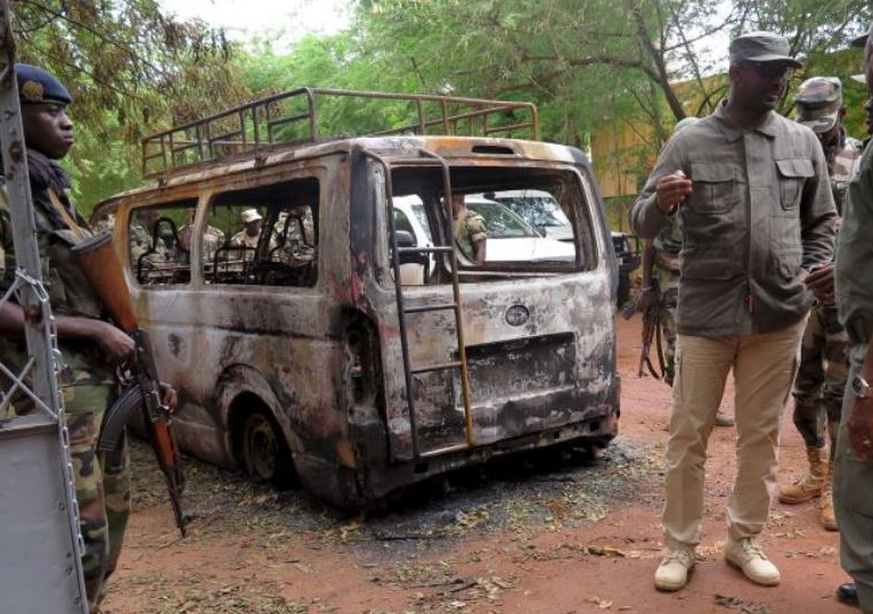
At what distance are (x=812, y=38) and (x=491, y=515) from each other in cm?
788

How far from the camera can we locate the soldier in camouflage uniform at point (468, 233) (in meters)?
6.33

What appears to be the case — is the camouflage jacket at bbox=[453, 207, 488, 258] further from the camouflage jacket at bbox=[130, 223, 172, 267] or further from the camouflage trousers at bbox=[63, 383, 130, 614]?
the camouflage trousers at bbox=[63, 383, 130, 614]

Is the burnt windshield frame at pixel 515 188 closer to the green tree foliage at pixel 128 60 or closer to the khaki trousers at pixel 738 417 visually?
the khaki trousers at pixel 738 417

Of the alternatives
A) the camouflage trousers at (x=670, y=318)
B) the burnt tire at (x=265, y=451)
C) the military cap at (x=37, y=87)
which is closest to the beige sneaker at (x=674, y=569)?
the burnt tire at (x=265, y=451)

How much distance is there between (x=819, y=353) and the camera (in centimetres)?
417

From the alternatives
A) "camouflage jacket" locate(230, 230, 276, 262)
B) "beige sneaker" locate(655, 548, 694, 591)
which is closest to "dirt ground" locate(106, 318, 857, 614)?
"beige sneaker" locate(655, 548, 694, 591)

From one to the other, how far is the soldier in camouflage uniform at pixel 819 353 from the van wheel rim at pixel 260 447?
275 cm

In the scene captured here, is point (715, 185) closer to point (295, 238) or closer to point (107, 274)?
point (107, 274)

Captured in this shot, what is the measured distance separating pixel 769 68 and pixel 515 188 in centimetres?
223

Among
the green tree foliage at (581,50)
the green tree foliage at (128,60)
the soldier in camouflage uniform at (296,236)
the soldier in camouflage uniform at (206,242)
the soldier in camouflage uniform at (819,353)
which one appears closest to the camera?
the soldier in camouflage uniform at (819,353)

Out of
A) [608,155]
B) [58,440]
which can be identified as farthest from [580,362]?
[608,155]

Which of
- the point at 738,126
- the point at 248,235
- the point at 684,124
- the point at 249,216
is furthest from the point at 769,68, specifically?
the point at 248,235

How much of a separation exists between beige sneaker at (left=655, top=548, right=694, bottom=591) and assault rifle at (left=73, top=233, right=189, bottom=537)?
73.7 inches

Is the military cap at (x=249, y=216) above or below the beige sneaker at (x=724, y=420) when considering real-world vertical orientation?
above
